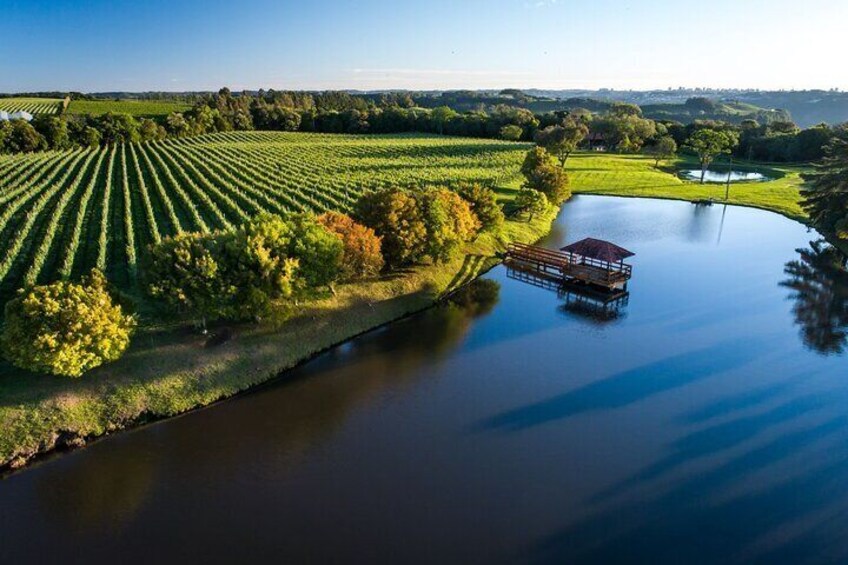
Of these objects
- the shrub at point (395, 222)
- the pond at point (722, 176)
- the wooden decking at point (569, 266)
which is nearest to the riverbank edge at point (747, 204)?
the pond at point (722, 176)

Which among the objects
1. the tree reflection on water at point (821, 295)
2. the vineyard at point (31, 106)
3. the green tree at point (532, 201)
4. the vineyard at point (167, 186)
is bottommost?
the tree reflection on water at point (821, 295)

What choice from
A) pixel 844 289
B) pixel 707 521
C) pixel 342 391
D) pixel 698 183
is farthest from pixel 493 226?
pixel 698 183

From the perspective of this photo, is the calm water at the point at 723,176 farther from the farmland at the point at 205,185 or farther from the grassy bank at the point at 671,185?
the farmland at the point at 205,185

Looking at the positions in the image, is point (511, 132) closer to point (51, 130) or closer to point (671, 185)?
point (671, 185)

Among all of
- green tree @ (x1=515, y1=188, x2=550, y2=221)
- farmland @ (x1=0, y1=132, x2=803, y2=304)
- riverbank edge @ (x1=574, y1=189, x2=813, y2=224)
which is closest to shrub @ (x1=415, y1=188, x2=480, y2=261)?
farmland @ (x1=0, y1=132, x2=803, y2=304)

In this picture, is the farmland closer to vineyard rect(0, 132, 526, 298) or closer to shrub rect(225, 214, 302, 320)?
vineyard rect(0, 132, 526, 298)

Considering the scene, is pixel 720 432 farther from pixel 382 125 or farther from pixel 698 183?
pixel 382 125
